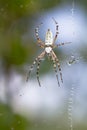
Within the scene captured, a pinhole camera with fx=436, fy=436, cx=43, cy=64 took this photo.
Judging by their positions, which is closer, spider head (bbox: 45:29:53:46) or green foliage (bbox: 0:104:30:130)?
spider head (bbox: 45:29:53:46)

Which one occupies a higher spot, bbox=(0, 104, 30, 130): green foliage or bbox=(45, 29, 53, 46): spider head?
bbox=(45, 29, 53, 46): spider head

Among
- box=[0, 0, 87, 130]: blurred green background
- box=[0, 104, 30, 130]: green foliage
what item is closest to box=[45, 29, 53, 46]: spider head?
box=[0, 0, 87, 130]: blurred green background

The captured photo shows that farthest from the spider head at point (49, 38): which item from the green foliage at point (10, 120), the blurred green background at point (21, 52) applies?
the green foliage at point (10, 120)

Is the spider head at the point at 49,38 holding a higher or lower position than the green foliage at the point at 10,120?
higher

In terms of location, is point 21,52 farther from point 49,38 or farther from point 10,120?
point 49,38

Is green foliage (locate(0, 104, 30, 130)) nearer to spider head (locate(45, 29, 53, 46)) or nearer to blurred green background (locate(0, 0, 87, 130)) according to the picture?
blurred green background (locate(0, 0, 87, 130))

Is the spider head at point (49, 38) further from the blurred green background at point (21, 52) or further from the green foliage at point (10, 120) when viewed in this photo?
the green foliage at point (10, 120)

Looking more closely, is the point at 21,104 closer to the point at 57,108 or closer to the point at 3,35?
the point at 57,108

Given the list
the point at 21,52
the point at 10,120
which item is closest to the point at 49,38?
the point at 10,120

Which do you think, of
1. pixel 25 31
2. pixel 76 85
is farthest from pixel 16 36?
pixel 76 85

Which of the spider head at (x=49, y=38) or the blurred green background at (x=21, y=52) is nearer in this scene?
the spider head at (x=49, y=38)
